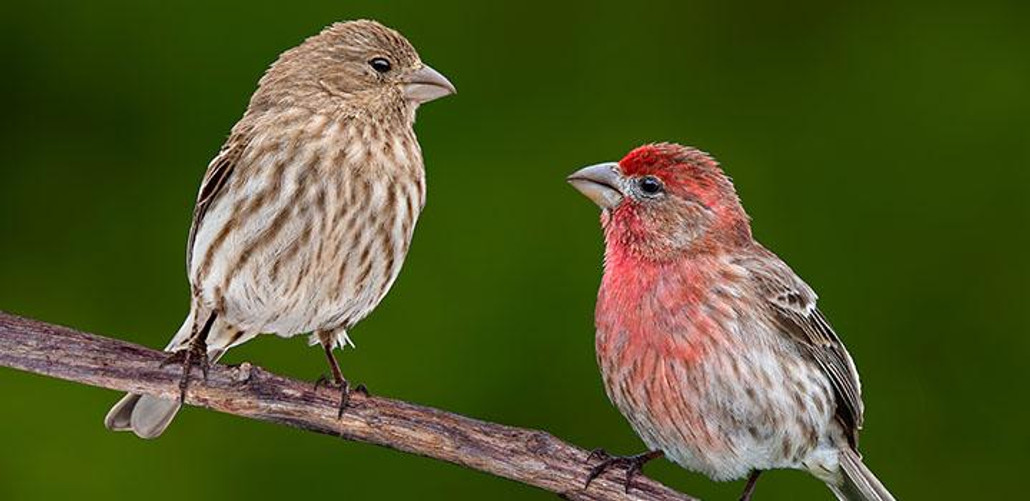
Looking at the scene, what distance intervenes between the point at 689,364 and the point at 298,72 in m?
1.41

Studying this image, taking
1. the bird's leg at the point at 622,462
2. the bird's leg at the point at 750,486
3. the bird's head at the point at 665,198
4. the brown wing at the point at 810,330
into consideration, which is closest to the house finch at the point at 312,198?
the bird's head at the point at 665,198

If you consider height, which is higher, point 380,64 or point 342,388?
point 380,64

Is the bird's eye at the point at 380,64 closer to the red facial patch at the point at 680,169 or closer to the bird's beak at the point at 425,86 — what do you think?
the bird's beak at the point at 425,86

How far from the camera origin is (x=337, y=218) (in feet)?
10.6

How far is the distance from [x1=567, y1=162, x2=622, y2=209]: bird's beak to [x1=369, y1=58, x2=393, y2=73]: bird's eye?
658mm

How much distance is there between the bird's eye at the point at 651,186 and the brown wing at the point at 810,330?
14.5 inches

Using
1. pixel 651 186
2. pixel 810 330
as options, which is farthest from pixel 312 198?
pixel 810 330

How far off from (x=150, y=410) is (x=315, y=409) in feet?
2.08

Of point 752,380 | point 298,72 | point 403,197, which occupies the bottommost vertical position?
point 752,380

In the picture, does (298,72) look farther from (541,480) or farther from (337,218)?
(541,480)

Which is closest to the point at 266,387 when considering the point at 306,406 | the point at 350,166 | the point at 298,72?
the point at 306,406

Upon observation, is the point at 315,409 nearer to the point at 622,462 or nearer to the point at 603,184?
the point at 622,462

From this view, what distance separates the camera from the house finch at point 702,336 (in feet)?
10.4

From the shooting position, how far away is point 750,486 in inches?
139
